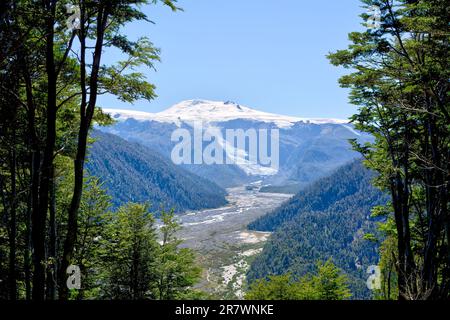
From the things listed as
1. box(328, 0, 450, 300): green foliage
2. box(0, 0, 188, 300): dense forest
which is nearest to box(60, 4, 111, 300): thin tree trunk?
box(0, 0, 188, 300): dense forest

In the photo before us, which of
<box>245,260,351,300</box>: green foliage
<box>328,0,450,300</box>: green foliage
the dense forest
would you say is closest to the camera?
the dense forest

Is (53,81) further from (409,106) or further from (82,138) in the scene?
(409,106)

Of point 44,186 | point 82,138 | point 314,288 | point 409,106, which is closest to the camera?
point 44,186

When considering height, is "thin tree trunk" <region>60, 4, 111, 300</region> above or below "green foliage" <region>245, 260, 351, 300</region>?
above

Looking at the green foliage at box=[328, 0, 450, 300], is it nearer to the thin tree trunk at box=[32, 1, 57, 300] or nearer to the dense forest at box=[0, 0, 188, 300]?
the dense forest at box=[0, 0, 188, 300]

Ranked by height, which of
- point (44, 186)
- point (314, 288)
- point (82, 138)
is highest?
point (82, 138)

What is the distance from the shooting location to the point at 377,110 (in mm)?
17906

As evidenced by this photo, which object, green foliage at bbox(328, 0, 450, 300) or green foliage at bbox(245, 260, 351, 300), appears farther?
green foliage at bbox(245, 260, 351, 300)

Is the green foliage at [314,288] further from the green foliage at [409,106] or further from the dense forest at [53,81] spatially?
the dense forest at [53,81]

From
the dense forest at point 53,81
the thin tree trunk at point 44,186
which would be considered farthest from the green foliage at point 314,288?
the thin tree trunk at point 44,186

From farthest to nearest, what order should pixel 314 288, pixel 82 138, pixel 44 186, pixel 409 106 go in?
pixel 314 288 → pixel 409 106 → pixel 82 138 → pixel 44 186

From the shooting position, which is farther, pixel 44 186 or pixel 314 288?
pixel 314 288

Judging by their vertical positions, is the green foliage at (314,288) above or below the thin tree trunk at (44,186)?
below

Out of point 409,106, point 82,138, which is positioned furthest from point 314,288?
point 82,138
